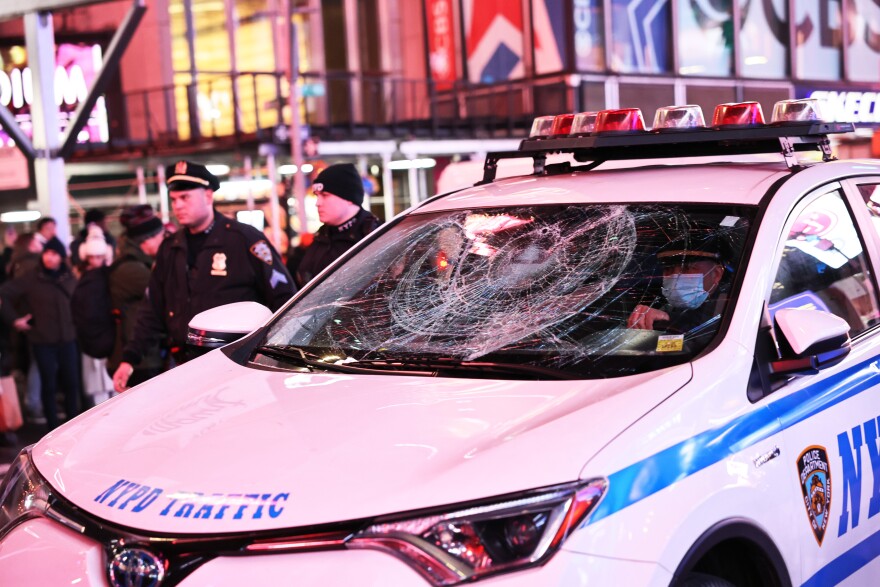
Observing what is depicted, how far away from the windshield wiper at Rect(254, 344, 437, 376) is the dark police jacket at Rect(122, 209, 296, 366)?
2.02 meters

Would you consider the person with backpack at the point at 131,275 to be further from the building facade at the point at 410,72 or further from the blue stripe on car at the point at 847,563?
the building facade at the point at 410,72

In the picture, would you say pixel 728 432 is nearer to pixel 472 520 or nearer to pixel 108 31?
pixel 472 520

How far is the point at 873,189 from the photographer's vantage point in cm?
402

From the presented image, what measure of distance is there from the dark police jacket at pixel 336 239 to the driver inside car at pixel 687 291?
3.07 meters

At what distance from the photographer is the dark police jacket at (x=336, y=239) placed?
6.28 m

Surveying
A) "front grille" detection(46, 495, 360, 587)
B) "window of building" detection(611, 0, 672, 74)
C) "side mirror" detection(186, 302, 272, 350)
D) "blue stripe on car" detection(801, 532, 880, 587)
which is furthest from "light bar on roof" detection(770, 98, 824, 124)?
"window of building" detection(611, 0, 672, 74)

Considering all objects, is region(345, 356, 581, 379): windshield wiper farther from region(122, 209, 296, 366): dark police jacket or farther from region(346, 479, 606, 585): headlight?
region(122, 209, 296, 366): dark police jacket

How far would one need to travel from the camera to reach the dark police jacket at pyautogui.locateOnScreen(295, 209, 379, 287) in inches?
247

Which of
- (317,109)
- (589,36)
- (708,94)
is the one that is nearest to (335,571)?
(589,36)

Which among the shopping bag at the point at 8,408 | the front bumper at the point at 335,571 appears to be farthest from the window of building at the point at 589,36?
the front bumper at the point at 335,571

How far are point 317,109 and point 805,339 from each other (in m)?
23.9

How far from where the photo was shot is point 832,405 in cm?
326

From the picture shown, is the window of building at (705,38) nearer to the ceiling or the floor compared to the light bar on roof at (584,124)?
nearer to the ceiling

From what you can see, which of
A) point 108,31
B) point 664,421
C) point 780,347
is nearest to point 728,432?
point 664,421
